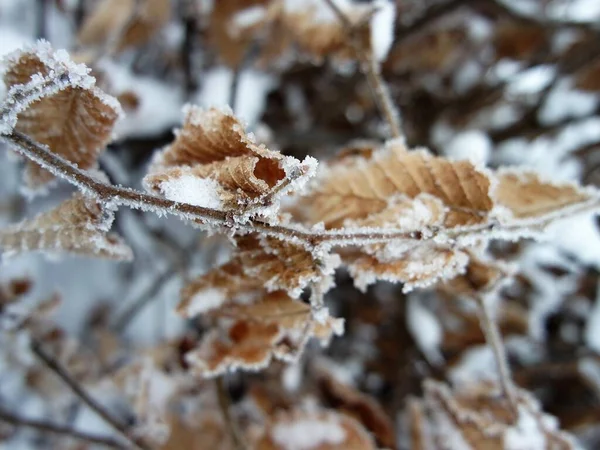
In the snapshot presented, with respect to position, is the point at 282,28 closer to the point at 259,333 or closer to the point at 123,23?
the point at 123,23

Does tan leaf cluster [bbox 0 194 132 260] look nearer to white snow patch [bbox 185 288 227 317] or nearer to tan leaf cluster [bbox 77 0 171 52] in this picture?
white snow patch [bbox 185 288 227 317]

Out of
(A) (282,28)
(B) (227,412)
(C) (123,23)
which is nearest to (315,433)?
(B) (227,412)

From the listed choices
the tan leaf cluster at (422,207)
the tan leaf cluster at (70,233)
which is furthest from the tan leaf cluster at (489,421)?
the tan leaf cluster at (70,233)

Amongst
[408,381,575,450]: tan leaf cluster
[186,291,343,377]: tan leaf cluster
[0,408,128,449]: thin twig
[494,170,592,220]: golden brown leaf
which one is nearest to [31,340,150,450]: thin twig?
[0,408,128,449]: thin twig

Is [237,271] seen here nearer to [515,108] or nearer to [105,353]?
[105,353]

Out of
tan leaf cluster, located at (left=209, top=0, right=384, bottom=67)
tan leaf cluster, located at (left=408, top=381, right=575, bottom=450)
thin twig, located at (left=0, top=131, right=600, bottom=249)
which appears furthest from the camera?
tan leaf cluster, located at (left=209, top=0, right=384, bottom=67)

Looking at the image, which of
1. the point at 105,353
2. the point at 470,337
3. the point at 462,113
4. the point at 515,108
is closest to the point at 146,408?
the point at 105,353
